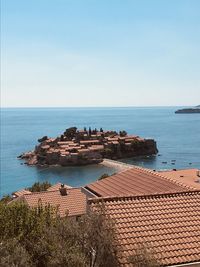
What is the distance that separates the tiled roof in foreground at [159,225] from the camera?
1474 centimetres

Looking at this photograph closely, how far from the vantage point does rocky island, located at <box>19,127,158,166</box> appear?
100m

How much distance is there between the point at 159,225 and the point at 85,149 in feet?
291

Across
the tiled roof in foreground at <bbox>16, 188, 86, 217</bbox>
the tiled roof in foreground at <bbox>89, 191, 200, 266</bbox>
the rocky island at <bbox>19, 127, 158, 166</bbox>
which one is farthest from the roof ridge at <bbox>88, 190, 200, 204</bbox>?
the rocky island at <bbox>19, 127, 158, 166</bbox>

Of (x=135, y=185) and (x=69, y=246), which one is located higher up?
(x=69, y=246)

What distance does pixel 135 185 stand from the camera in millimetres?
24391

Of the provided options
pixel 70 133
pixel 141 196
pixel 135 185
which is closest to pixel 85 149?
pixel 70 133

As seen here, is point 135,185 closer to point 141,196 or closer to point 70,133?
point 141,196

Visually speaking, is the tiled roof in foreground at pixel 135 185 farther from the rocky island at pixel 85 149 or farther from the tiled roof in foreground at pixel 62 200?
the rocky island at pixel 85 149

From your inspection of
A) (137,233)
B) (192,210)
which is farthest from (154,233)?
(192,210)

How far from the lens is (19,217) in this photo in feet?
54.3

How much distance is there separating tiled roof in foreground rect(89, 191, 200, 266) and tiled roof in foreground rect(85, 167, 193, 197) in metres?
3.50

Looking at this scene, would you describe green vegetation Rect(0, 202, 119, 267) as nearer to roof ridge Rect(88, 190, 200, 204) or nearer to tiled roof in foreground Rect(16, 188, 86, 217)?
roof ridge Rect(88, 190, 200, 204)

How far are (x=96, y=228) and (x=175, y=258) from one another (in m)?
3.79

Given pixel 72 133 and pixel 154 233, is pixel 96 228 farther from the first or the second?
pixel 72 133
